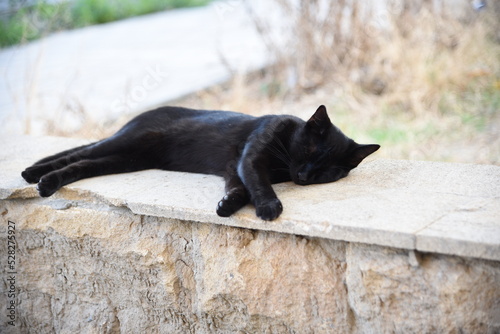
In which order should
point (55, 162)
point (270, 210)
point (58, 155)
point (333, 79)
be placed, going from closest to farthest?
point (270, 210)
point (55, 162)
point (58, 155)
point (333, 79)

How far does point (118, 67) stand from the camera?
6.54 meters

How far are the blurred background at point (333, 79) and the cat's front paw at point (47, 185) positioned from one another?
106cm

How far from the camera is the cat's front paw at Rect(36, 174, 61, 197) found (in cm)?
224

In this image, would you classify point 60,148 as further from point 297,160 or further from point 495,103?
point 495,103

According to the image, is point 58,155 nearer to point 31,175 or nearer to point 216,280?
point 31,175

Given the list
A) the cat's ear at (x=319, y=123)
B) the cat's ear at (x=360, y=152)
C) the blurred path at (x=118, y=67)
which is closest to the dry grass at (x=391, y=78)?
the blurred path at (x=118, y=67)

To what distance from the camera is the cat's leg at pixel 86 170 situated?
225cm

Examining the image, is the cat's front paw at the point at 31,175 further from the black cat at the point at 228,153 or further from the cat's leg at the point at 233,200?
the cat's leg at the point at 233,200

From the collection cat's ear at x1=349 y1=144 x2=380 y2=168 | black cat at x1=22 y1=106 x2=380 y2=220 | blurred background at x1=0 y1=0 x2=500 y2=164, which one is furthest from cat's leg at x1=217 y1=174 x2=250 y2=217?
blurred background at x1=0 y1=0 x2=500 y2=164

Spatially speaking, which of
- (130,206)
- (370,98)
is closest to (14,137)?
(130,206)

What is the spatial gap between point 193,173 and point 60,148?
0.83 meters

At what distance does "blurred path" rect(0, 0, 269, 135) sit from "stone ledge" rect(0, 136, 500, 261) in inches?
74.0

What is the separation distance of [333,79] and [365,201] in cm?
341

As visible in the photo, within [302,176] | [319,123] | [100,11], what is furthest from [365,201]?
[100,11]
